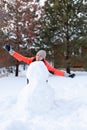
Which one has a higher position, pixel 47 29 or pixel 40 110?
pixel 47 29

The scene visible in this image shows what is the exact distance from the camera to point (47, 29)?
Answer: 3020 centimetres

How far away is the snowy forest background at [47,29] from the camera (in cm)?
2798

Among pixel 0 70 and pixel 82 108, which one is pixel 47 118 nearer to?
pixel 82 108

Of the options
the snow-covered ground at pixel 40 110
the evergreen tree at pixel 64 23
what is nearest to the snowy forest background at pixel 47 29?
the evergreen tree at pixel 64 23

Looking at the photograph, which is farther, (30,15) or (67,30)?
(67,30)

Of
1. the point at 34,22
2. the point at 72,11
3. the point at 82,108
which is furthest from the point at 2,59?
the point at 82,108

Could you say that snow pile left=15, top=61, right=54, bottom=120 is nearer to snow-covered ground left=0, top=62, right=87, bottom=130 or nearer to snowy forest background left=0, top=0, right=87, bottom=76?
snow-covered ground left=0, top=62, right=87, bottom=130

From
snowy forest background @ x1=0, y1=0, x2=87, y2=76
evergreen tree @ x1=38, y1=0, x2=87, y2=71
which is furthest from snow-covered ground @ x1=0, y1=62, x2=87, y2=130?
evergreen tree @ x1=38, y1=0, x2=87, y2=71

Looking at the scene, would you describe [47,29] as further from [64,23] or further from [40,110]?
[40,110]

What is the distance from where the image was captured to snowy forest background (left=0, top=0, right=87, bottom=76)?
1102 inches

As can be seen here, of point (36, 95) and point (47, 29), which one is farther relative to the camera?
point (47, 29)

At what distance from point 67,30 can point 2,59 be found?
5.72 meters

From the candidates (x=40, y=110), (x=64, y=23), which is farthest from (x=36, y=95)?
(x=64, y=23)

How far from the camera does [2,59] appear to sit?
98.3ft
